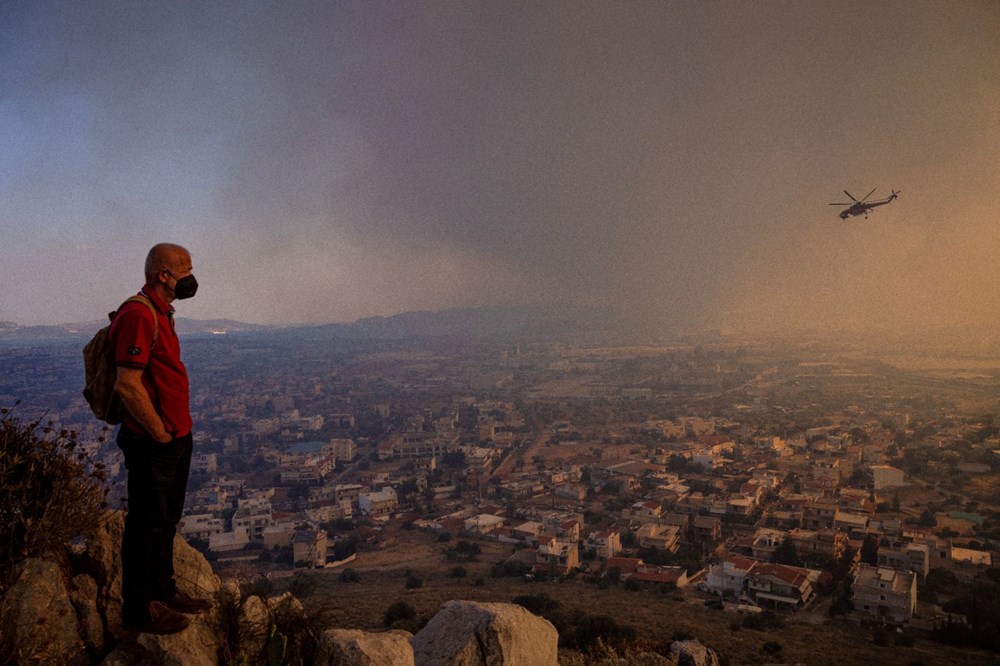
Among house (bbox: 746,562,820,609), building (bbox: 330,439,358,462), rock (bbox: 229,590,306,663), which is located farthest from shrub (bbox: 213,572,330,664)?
building (bbox: 330,439,358,462)

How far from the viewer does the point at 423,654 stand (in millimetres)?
3438

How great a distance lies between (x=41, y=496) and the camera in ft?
9.25

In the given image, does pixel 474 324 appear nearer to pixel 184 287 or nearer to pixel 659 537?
pixel 659 537

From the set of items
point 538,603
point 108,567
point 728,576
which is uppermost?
point 108,567

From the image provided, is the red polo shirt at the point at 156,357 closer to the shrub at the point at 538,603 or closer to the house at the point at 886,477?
the shrub at the point at 538,603

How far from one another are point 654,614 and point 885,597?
4075 millimetres

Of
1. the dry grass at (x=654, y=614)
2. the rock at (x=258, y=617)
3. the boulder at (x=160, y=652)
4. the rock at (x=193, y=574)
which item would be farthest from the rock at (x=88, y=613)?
the dry grass at (x=654, y=614)

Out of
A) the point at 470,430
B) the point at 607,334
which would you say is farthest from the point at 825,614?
the point at 607,334

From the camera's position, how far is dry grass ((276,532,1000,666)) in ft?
26.0

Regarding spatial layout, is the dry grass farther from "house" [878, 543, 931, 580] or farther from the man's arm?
the man's arm

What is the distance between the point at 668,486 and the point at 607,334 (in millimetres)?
39473

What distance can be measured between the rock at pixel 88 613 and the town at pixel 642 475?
77 cm

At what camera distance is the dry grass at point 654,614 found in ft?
26.0

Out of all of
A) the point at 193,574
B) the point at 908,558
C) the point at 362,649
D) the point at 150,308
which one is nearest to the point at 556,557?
the point at 908,558
